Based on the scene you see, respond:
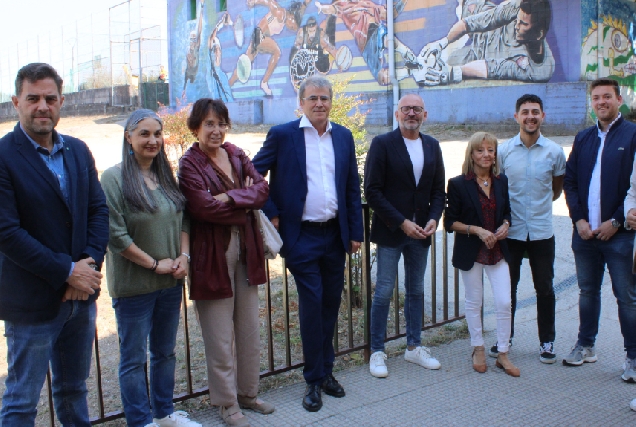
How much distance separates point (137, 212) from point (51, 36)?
3522 centimetres

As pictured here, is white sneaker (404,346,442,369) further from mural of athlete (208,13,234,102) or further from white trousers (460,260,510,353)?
mural of athlete (208,13,234,102)

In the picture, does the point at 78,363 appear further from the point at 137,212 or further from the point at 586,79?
the point at 586,79

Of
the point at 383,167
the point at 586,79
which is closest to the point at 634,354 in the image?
the point at 383,167

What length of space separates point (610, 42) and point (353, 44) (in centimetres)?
987

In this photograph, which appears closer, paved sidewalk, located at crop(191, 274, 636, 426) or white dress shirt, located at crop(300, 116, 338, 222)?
paved sidewalk, located at crop(191, 274, 636, 426)

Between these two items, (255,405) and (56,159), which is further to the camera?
(255,405)

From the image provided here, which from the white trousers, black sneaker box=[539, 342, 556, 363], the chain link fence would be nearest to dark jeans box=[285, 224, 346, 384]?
the white trousers

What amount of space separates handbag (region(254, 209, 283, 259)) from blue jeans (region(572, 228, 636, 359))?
230 centimetres

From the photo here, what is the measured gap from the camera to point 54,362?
2971 mm

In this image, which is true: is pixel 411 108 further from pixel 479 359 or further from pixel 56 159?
pixel 56 159

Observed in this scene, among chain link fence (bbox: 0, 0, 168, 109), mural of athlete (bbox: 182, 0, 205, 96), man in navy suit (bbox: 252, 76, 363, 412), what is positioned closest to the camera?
man in navy suit (bbox: 252, 76, 363, 412)

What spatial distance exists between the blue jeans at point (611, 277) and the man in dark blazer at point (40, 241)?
336 cm

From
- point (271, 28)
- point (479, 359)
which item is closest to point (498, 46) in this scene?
point (271, 28)

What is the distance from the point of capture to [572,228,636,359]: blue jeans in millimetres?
4191
